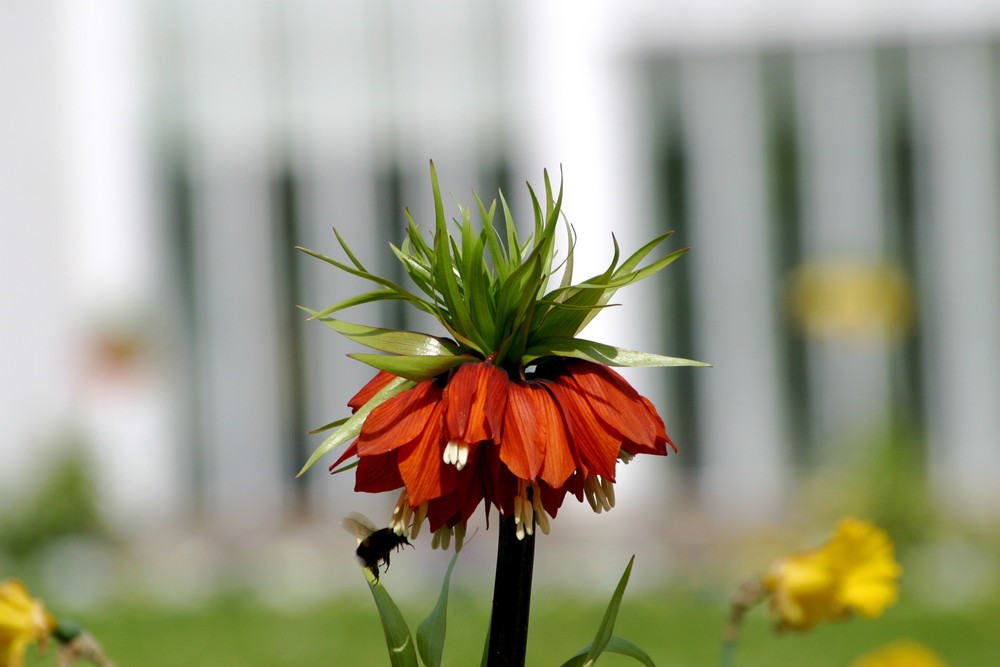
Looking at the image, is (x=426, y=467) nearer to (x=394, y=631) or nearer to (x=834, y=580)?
(x=394, y=631)

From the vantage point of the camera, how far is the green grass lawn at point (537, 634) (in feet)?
10.6

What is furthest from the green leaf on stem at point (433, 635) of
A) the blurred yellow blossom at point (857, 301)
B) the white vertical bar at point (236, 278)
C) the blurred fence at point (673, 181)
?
the white vertical bar at point (236, 278)

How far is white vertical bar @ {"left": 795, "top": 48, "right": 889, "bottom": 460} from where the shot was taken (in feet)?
21.3

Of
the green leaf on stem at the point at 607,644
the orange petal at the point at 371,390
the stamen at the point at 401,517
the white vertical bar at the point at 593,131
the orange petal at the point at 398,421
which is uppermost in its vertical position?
the white vertical bar at the point at 593,131

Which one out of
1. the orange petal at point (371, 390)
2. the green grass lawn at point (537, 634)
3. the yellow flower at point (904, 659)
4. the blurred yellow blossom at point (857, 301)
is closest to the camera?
the orange petal at point (371, 390)

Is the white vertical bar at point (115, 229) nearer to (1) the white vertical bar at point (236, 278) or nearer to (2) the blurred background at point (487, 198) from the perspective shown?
(2) the blurred background at point (487, 198)

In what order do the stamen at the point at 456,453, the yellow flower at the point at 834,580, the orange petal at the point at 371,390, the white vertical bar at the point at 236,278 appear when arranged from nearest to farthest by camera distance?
1. the stamen at the point at 456,453
2. the orange petal at the point at 371,390
3. the yellow flower at the point at 834,580
4. the white vertical bar at the point at 236,278

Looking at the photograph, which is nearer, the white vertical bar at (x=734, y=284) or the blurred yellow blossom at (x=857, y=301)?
the blurred yellow blossom at (x=857, y=301)

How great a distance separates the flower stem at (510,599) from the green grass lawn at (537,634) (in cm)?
183

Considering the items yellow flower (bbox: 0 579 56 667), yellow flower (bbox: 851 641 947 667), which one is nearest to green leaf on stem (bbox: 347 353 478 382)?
yellow flower (bbox: 0 579 56 667)

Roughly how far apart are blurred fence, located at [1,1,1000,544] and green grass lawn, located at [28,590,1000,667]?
2.18 meters

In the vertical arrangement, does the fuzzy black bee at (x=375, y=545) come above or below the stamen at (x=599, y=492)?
below

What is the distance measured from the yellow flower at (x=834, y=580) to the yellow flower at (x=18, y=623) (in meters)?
0.61

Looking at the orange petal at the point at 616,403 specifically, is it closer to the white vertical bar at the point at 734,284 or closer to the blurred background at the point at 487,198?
the blurred background at the point at 487,198
